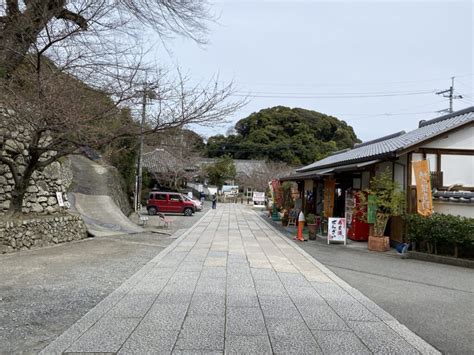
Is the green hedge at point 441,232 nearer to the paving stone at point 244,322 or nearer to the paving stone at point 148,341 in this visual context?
the paving stone at point 244,322

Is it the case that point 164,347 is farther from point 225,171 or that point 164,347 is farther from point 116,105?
point 225,171

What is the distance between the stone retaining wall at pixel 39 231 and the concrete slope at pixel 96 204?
105 centimetres

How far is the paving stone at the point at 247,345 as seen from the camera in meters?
4.03

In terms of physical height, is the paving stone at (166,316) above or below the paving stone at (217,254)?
below

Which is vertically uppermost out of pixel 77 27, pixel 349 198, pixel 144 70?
pixel 77 27

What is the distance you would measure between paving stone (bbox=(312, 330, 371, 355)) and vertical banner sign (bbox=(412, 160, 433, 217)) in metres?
7.85

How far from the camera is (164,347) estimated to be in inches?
161


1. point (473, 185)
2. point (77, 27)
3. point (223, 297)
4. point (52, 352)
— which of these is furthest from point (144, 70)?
point (473, 185)

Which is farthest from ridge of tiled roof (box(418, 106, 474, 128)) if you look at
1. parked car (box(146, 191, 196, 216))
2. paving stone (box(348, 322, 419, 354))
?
parked car (box(146, 191, 196, 216))

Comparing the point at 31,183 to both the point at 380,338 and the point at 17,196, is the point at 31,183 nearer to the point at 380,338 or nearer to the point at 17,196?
the point at 17,196

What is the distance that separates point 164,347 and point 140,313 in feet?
4.11

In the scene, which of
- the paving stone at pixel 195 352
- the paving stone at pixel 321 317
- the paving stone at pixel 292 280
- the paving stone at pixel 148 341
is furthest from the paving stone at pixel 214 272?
the paving stone at pixel 195 352

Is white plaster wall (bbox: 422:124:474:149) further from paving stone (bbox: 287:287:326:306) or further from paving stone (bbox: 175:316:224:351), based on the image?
paving stone (bbox: 175:316:224:351)

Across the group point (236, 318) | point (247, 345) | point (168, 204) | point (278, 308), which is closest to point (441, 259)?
point (278, 308)
